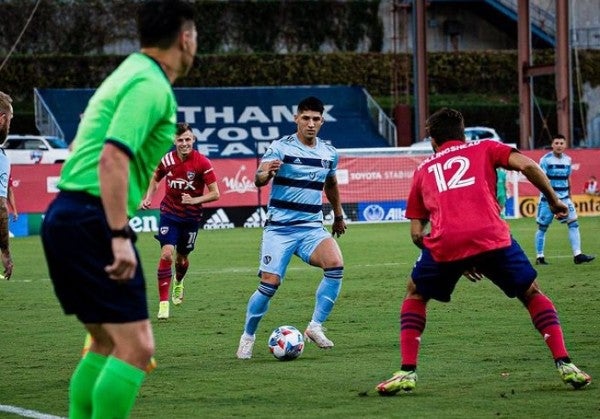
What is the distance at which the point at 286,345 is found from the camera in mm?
10562

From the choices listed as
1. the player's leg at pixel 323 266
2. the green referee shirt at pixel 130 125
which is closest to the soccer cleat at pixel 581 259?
the player's leg at pixel 323 266

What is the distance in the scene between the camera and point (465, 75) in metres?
56.4

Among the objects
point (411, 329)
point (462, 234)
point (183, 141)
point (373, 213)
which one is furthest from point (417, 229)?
point (373, 213)

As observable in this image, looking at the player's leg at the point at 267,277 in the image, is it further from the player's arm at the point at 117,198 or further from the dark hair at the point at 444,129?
the player's arm at the point at 117,198

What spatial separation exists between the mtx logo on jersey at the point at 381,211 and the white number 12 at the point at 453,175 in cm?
2573

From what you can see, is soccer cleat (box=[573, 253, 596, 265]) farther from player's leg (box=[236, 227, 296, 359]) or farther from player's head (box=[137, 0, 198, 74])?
player's head (box=[137, 0, 198, 74])

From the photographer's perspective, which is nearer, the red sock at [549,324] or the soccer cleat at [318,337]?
the red sock at [549,324]

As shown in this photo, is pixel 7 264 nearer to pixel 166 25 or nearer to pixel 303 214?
pixel 303 214

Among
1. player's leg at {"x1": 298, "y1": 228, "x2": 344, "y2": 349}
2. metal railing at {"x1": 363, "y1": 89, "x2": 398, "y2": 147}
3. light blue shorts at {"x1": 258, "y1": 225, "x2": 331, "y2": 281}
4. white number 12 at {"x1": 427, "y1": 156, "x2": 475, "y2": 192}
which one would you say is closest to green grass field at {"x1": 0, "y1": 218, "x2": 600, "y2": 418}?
player's leg at {"x1": 298, "y1": 228, "x2": 344, "y2": 349}

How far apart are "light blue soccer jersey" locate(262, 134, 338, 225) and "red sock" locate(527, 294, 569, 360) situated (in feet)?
9.75

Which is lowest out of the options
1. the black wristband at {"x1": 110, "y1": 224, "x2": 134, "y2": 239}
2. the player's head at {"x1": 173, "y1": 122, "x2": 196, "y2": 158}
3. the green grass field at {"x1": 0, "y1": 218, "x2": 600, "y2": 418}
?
the green grass field at {"x1": 0, "y1": 218, "x2": 600, "y2": 418}

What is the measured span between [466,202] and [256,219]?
25362 millimetres

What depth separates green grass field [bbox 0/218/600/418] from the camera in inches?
326

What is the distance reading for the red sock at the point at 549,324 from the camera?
28.4 feet
